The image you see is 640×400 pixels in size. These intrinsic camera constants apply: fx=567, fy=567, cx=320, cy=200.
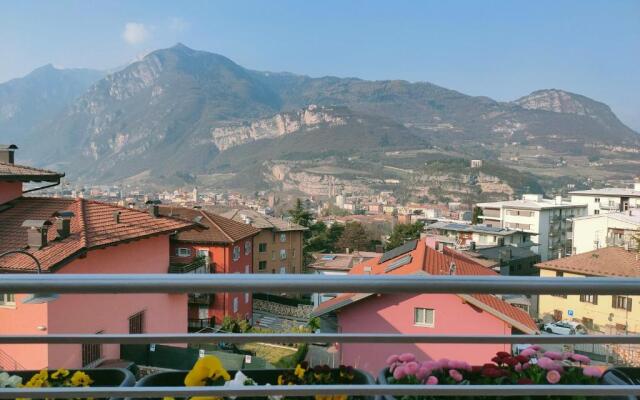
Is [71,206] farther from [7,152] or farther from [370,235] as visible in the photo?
[370,235]

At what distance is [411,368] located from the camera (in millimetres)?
1779

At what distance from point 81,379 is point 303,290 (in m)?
0.82

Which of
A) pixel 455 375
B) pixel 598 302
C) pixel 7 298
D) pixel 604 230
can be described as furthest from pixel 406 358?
pixel 604 230

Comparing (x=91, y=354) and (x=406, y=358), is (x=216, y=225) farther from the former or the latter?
(x=406, y=358)

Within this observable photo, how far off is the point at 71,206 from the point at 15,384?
1534cm

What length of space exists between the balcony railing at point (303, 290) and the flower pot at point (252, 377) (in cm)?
21

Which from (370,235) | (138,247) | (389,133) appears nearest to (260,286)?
(138,247)

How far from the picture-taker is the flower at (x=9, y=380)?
1778mm

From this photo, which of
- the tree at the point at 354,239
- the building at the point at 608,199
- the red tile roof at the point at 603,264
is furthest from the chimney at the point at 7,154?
the building at the point at 608,199

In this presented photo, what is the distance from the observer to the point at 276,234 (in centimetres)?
4641

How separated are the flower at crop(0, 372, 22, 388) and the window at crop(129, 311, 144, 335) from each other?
11.2 meters

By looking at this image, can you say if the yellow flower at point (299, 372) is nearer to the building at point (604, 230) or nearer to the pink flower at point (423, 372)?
the pink flower at point (423, 372)

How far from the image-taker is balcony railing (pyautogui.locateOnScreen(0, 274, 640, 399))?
147 cm

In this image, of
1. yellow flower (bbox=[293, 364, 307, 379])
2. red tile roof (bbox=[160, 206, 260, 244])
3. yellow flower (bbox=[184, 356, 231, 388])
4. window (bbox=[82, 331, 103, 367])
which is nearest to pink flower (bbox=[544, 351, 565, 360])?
yellow flower (bbox=[293, 364, 307, 379])
